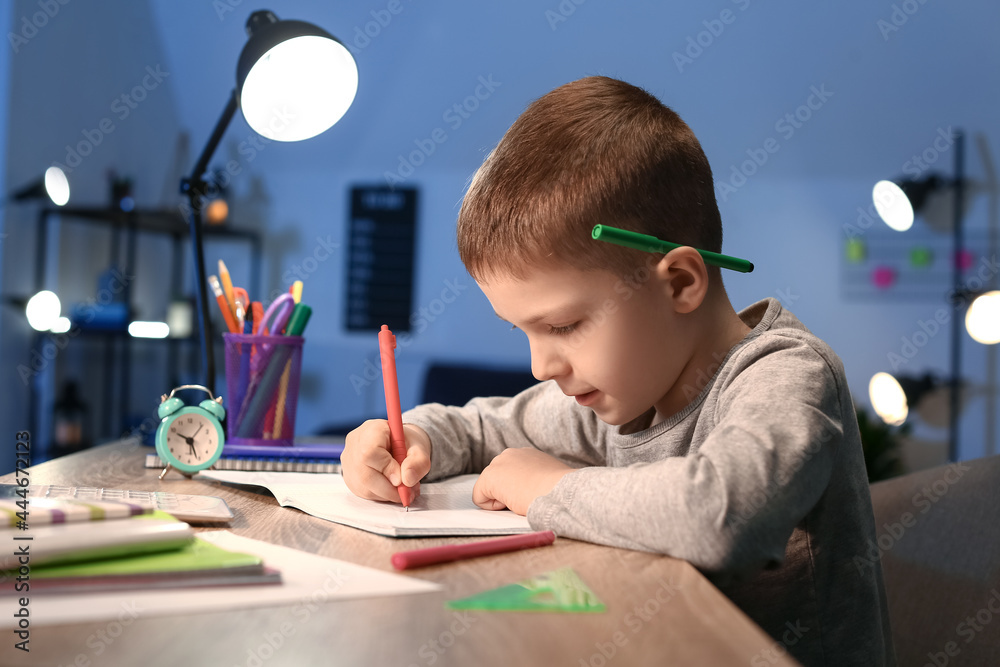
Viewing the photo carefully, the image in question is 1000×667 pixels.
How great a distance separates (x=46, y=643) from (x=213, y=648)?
7cm

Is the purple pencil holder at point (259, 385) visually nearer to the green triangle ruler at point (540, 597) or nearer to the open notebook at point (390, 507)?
the open notebook at point (390, 507)

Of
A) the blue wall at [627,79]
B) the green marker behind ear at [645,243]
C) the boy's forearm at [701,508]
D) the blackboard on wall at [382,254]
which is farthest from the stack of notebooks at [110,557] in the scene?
the blackboard on wall at [382,254]

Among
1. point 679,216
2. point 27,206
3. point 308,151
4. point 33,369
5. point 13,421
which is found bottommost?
point 13,421

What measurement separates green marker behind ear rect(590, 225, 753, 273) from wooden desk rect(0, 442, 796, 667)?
0.27m

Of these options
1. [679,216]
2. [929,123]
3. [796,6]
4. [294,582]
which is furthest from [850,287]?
[294,582]

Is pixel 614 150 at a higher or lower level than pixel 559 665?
higher

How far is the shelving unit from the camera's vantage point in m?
2.99

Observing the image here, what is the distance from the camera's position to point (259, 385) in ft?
3.20

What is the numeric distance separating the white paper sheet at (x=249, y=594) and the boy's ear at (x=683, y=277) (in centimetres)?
39

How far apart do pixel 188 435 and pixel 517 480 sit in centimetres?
41

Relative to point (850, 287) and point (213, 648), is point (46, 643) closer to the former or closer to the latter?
point (213, 648)

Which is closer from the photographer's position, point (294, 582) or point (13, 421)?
point (294, 582)

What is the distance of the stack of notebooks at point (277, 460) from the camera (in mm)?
867

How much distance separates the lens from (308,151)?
3.49 m
